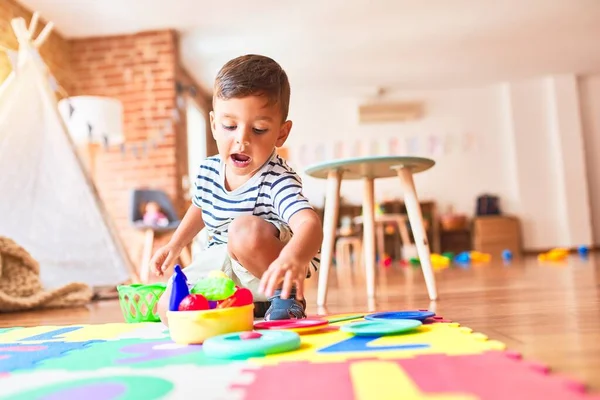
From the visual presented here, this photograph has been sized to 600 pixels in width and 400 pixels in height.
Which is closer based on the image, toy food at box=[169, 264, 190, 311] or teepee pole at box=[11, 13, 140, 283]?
toy food at box=[169, 264, 190, 311]

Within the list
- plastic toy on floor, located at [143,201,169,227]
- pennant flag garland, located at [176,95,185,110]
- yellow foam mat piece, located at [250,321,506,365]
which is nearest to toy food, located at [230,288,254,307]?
yellow foam mat piece, located at [250,321,506,365]

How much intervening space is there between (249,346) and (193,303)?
0.65 feet

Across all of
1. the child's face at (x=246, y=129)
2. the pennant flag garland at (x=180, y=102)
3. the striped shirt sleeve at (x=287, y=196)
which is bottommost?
the striped shirt sleeve at (x=287, y=196)

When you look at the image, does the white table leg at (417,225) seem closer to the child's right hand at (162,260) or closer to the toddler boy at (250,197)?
the toddler boy at (250,197)

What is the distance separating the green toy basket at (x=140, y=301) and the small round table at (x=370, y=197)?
0.47 m

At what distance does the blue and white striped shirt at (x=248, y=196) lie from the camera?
3.37ft

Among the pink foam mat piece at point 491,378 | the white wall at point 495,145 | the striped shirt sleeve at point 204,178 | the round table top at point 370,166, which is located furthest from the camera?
the white wall at point 495,145

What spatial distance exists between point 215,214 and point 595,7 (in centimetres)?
406

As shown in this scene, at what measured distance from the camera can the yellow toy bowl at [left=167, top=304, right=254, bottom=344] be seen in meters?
A: 0.84

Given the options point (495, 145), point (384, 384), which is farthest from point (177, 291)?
point (495, 145)

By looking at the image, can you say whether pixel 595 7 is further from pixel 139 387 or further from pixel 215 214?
pixel 139 387

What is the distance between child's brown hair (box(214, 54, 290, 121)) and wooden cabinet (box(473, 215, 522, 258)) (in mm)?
4981

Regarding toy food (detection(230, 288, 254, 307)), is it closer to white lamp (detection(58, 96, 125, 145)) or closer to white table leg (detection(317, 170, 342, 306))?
white table leg (detection(317, 170, 342, 306))

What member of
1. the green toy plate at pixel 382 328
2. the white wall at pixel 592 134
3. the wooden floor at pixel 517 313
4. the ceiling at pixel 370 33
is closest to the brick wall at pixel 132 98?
the ceiling at pixel 370 33
